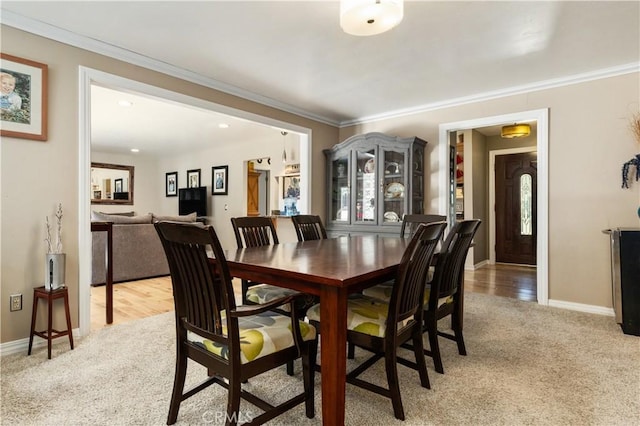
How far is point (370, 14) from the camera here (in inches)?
68.8

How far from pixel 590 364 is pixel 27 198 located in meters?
3.90

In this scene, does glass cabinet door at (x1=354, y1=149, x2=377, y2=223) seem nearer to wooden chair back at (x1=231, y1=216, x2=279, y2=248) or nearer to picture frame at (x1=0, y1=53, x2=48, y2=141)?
wooden chair back at (x1=231, y1=216, x2=279, y2=248)

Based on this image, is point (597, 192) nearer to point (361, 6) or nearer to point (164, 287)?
point (361, 6)

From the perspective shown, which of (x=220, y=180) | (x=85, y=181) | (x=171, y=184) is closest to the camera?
(x=85, y=181)

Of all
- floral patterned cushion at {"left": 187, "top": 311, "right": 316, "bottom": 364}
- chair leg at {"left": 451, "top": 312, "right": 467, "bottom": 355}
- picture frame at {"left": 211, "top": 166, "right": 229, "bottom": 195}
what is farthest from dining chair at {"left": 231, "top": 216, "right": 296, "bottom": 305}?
picture frame at {"left": 211, "top": 166, "right": 229, "bottom": 195}

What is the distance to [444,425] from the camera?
5.06 ft

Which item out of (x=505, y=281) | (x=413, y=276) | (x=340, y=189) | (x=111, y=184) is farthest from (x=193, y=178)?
(x=413, y=276)

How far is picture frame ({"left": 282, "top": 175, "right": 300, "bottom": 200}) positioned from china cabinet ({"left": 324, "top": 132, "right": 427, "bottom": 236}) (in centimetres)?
189

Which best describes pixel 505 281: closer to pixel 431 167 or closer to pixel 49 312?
pixel 431 167

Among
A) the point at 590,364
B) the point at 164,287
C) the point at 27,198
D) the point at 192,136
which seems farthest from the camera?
the point at 192,136

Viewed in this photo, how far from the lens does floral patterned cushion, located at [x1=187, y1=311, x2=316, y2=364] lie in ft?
4.43

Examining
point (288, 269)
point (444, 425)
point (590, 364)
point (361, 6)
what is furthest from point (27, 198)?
point (590, 364)

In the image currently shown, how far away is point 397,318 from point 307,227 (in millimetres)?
1669

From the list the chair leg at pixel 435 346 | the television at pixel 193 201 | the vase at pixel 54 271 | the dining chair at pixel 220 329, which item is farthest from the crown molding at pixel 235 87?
the television at pixel 193 201
